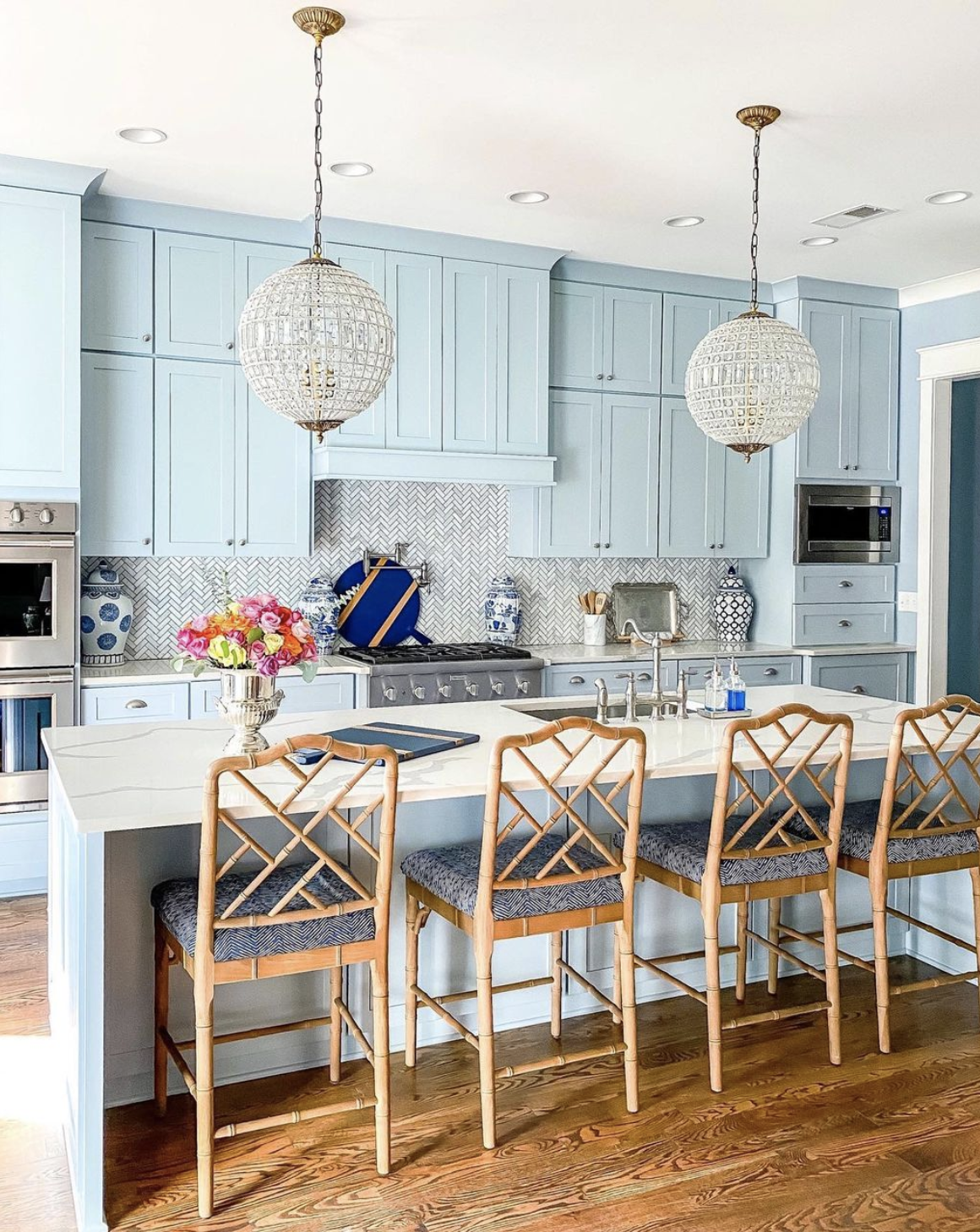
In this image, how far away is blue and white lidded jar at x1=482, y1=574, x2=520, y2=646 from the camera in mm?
5477

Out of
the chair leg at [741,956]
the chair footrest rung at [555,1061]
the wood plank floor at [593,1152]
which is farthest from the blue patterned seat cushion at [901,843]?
the chair footrest rung at [555,1061]

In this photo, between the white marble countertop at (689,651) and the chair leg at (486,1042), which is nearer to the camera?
the chair leg at (486,1042)

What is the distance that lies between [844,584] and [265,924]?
14.1ft

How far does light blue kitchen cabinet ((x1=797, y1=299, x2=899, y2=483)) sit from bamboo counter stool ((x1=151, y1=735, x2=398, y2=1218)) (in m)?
3.97

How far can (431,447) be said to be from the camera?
495 centimetres

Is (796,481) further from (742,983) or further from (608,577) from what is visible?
(742,983)

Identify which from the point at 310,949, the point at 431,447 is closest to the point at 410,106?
the point at 431,447

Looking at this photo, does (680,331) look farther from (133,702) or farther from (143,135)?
(133,702)

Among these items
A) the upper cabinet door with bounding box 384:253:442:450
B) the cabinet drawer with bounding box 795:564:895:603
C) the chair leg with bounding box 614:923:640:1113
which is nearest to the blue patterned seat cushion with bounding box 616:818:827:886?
the chair leg with bounding box 614:923:640:1113

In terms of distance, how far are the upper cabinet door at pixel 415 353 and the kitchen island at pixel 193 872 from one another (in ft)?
5.63

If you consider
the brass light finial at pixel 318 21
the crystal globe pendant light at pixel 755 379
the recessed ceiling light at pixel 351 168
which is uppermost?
the recessed ceiling light at pixel 351 168

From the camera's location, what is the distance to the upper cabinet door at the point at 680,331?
559 cm

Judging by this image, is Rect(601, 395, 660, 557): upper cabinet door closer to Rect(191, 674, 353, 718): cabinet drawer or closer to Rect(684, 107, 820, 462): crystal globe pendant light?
Rect(191, 674, 353, 718): cabinet drawer

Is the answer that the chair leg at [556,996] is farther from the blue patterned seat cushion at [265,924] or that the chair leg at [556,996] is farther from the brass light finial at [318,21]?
the brass light finial at [318,21]
